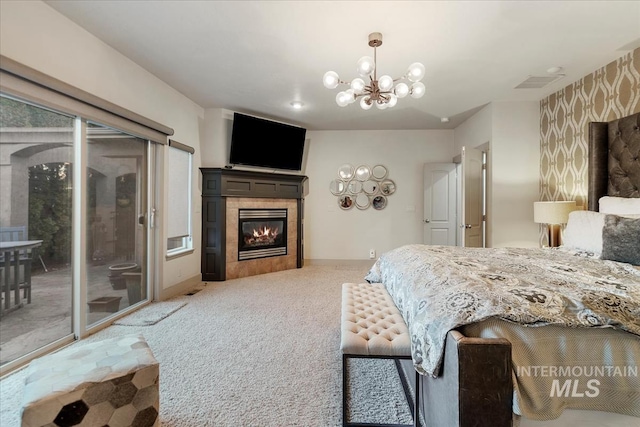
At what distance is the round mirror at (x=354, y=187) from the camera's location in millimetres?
5625

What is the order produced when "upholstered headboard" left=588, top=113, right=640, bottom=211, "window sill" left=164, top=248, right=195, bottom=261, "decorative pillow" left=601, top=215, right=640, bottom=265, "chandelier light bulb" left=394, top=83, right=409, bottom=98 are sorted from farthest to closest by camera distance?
"window sill" left=164, top=248, right=195, bottom=261 → "upholstered headboard" left=588, top=113, right=640, bottom=211 → "chandelier light bulb" left=394, top=83, right=409, bottom=98 → "decorative pillow" left=601, top=215, right=640, bottom=265

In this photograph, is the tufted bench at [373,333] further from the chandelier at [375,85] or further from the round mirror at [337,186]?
the round mirror at [337,186]

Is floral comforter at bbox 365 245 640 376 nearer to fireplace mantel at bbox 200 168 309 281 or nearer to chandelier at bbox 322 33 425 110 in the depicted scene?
chandelier at bbox 322 33 425 110

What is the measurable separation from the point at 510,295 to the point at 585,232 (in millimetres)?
1827

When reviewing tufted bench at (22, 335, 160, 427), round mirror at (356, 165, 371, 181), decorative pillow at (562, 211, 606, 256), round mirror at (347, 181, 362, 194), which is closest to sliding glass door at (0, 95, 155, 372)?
tufted bench at (22, 335, 160, 427)

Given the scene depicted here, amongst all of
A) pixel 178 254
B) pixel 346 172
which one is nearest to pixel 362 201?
pixel 346 172

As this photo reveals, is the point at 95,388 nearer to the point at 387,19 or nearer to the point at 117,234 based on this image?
the point at 117,234

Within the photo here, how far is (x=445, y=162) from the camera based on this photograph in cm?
558

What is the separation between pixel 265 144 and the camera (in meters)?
4.85

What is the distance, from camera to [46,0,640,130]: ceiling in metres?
2.15

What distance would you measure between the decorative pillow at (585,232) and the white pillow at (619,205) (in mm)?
157

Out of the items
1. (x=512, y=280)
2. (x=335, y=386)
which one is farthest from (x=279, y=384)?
(x=512, y=280)

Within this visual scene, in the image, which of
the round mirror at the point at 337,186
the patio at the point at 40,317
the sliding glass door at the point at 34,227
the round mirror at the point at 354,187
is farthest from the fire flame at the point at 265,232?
the sliding glass door at the point at 34,227

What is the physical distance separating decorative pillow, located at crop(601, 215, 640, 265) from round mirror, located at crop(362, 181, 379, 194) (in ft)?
12.0
